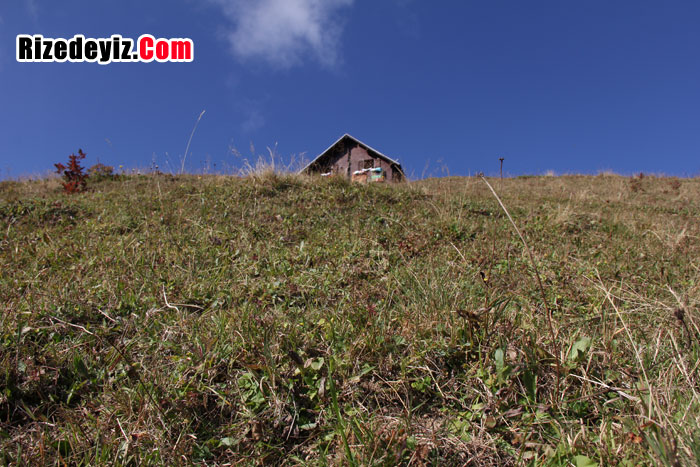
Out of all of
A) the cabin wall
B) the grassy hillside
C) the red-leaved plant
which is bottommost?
the grassy hillside

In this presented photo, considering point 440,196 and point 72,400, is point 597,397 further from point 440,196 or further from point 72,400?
point 440,196

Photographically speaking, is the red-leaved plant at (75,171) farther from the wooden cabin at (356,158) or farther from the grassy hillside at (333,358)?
the wooden cabin at (356,158)

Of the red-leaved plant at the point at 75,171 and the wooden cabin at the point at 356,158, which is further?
the wooden cabin at the point at 356,158

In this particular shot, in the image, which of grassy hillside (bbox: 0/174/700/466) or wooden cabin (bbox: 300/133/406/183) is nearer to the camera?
grassy hillside (bbox: 0/174/700/466)

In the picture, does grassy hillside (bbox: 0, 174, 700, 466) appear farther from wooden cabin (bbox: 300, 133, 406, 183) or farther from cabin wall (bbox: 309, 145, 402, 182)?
cabin wall (bbox: 309, 145, 402, 182)

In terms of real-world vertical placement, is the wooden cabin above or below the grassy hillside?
above

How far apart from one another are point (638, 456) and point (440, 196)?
226 inches

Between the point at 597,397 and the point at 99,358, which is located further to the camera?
the point at 99,358

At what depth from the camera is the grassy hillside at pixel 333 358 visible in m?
1.50

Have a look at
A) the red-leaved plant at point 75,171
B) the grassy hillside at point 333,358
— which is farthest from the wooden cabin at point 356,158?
the grassy hillside at point 333,358

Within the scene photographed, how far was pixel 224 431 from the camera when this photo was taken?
65.2 inches

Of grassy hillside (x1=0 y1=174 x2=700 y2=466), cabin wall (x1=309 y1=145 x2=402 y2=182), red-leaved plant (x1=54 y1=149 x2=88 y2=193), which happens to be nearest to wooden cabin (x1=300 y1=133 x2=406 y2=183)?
cabin wall (x1=309 y1=145 x2=402 y2=182)

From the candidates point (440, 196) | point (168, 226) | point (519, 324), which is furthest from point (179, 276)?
point (440, 196)

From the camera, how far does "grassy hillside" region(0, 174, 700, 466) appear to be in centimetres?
150
